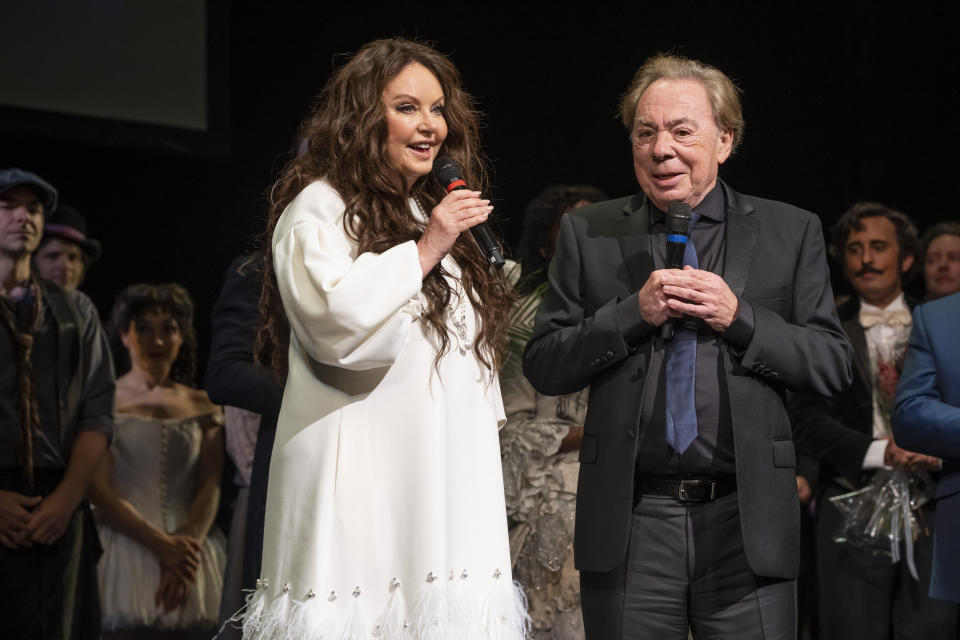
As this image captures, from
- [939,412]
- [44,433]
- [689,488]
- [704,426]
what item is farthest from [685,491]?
[44,433]

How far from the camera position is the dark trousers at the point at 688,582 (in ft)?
7.92

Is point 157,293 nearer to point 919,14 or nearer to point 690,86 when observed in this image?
point 690,86

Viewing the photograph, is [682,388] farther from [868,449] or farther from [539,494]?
[868,449]

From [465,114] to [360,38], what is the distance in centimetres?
283

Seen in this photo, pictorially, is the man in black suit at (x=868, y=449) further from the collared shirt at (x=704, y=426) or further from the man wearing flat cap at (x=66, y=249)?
the man wearing flat cap at (x=66, y=249)

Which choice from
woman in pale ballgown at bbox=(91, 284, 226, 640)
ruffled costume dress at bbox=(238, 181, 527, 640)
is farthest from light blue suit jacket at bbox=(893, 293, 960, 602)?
woman in pale ballgown at bbox=(91, 284, 226, 640)

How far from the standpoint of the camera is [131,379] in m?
5.20

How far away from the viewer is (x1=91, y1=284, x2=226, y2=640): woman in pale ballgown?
486 centimetres

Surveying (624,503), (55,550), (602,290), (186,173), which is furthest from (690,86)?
(186,173)

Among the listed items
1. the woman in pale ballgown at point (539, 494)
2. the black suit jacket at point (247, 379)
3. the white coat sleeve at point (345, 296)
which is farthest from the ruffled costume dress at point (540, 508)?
the white coat sleeve at point (345, 296)

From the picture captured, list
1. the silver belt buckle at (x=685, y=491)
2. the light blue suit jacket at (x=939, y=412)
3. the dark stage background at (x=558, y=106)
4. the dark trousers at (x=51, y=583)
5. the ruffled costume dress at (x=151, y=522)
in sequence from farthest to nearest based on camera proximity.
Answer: the dark stage background at (x=558, y=106) < the ruffled costume dress at (x=151, y=522) < the dark trousers at (x=51, y=583) < the light blue suit jacket at (x=939, y=412) < the silver belt buckle at (x=685, y=491)

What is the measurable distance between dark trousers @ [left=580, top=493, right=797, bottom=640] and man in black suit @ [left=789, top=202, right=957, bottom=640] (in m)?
1.84

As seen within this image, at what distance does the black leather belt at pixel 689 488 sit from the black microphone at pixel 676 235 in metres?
0.30

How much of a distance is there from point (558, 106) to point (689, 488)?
3233mm
